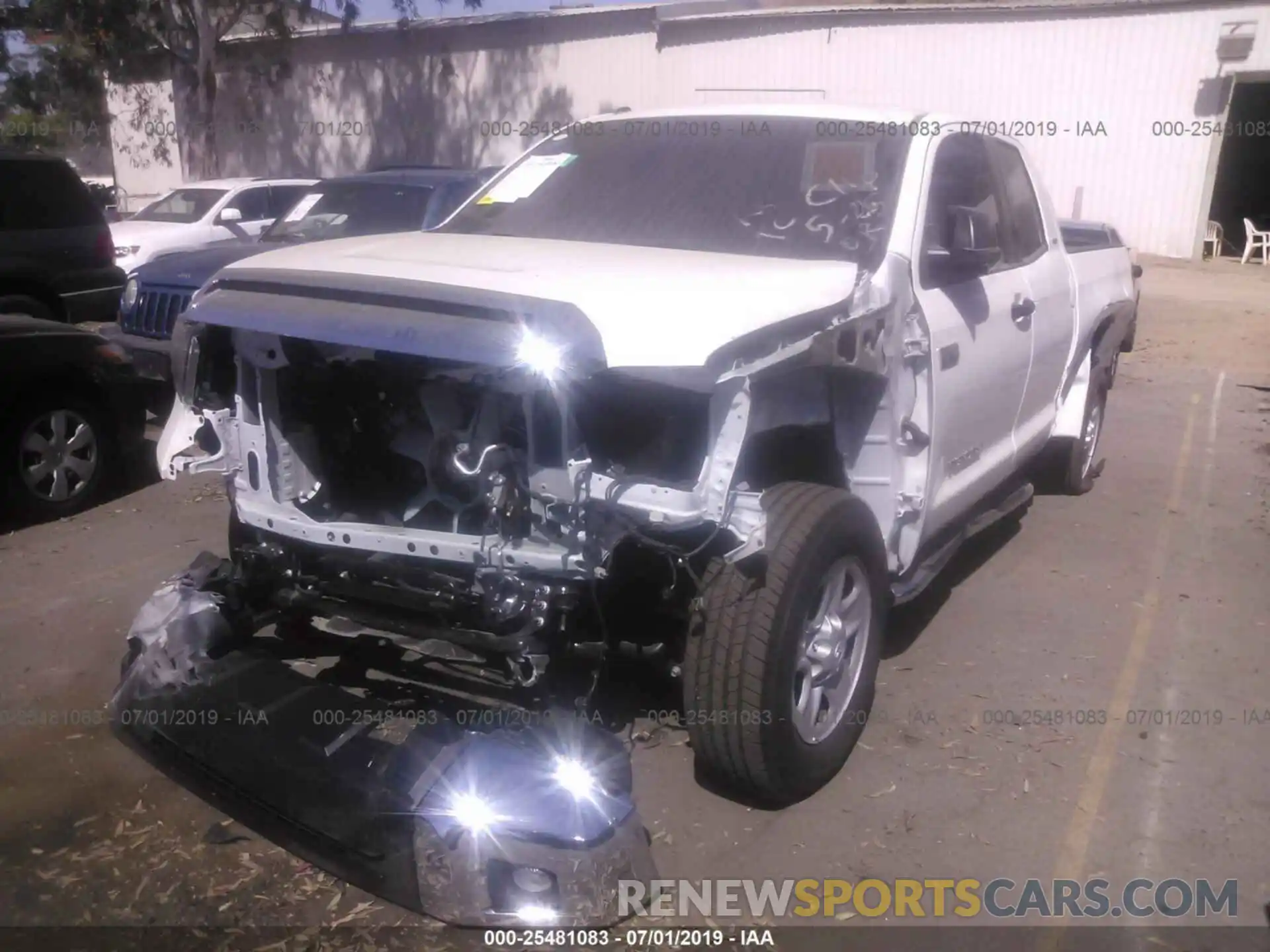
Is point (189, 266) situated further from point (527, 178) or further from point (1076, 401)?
point (1076, 401)

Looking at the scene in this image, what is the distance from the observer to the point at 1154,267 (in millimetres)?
18109

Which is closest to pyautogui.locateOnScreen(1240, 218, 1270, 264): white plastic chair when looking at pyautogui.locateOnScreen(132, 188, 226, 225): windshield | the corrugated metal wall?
the corrugated metal wall

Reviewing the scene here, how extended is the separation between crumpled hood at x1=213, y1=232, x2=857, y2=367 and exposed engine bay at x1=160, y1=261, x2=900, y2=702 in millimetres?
79

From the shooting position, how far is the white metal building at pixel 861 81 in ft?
58.3

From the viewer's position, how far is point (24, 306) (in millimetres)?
8656

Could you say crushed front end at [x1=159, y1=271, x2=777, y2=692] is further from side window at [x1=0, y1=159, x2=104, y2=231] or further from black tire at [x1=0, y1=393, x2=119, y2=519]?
side window at [x1=0, y1=159, x2=104, y2=231]

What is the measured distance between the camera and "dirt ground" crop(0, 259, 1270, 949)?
311cm

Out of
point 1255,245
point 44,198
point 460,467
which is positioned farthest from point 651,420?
point 1255,245

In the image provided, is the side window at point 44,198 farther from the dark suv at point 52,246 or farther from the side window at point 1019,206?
the side window at point 1019,206

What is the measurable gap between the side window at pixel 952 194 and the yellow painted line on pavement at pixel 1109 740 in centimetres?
171

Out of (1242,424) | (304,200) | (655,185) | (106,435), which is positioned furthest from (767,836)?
(304,200)

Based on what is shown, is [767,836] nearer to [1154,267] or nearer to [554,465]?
[554,465]

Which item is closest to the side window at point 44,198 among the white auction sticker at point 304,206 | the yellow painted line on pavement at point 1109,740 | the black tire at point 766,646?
the white auction sticker at point 304,206

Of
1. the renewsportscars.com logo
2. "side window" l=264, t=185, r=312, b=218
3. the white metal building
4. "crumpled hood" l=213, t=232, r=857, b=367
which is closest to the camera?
"crumpled hood" l=213, t=232, r=857, b=367
